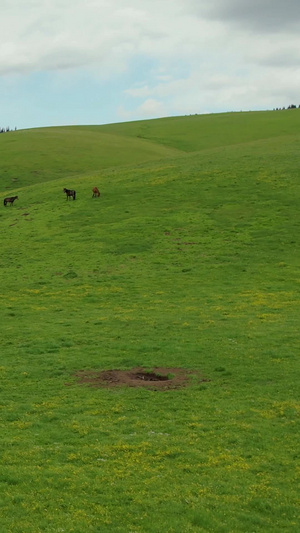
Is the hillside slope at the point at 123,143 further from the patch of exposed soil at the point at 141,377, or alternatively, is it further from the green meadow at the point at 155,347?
the patch of exposed soil at the point at 141,377

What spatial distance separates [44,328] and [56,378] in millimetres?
7093

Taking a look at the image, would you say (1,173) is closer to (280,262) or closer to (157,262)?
(157,262)

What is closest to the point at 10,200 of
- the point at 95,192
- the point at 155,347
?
the point at 95,192

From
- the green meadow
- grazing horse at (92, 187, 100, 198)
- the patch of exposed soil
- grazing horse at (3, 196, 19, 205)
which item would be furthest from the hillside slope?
the patch of exposed soil

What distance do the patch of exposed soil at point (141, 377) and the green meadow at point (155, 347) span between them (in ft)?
1.31

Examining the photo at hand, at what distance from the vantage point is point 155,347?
2405cm

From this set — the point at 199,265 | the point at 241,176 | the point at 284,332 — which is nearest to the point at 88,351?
the point at 284,332

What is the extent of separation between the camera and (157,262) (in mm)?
41000

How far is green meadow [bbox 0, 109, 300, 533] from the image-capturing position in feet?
40.8

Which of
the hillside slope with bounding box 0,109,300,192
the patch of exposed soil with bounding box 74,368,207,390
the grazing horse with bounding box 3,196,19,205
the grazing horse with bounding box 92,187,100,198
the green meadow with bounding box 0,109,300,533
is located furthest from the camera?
the hillside slope with bounding box 0,109,300,192

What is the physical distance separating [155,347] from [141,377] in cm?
310

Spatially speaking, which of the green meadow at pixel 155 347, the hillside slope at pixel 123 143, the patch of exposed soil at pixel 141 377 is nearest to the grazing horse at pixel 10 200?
the green meadow at pixel 155 347

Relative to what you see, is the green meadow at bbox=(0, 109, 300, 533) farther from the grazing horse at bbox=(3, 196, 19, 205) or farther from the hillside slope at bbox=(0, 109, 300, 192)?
the hillside slope at bbox=(0, 109, 300, 192)

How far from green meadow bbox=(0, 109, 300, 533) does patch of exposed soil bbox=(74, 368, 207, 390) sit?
1.31ft
